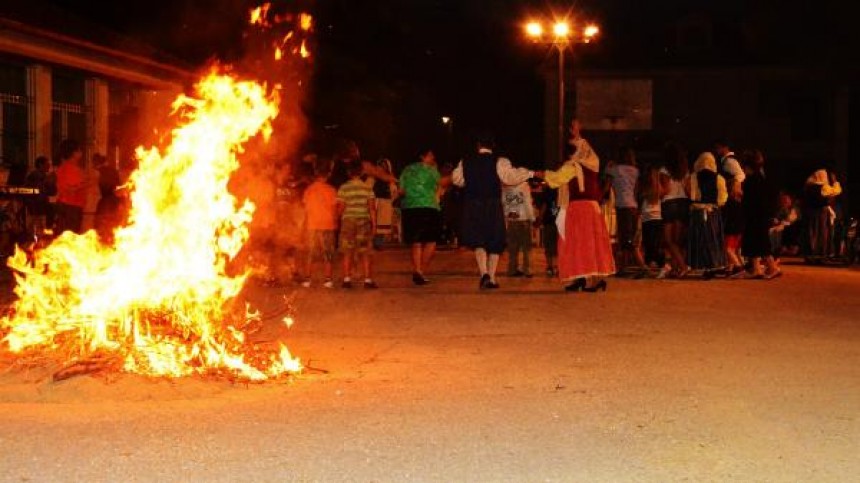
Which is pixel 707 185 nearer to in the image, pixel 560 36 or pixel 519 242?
pixel 519 242

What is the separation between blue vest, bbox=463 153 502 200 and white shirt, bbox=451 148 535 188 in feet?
0.19

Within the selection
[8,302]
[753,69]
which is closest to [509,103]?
[753,69]

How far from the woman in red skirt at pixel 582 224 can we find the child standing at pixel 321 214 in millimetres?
2915

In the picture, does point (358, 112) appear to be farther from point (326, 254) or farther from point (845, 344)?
point (845, 344)

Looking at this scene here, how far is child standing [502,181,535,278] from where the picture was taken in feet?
57.0

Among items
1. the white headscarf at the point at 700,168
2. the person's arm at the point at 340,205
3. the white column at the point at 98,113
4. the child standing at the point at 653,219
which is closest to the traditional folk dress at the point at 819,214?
the white headscarf at the point at 700,168

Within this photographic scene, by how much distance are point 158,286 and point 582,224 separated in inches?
283

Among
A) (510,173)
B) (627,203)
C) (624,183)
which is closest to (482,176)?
(510,173)

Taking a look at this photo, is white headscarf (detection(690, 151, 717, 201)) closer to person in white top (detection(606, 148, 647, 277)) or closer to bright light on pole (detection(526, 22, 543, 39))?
person in white top (detection(606, 148, 647, 277))

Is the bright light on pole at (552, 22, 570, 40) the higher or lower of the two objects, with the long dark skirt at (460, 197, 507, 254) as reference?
higher

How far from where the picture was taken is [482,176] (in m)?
15.3

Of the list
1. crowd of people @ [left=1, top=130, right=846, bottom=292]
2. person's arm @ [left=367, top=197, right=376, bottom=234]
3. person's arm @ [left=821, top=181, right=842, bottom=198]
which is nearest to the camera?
crowd of people @ [left=1, top=130, right=846, bottom=292]

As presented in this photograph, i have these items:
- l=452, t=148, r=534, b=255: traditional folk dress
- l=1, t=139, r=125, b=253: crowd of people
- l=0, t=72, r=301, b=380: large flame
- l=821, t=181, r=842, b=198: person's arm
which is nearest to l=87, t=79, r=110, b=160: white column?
l=1, t=139, r=125, b=253: crowd of people

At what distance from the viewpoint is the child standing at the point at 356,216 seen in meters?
15.2
